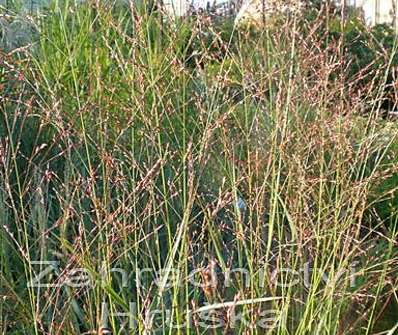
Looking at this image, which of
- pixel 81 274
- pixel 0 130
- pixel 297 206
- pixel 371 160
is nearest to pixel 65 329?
pixel 81 274

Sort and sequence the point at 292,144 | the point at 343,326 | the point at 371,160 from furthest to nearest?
the point at 371,160 → the point at 292,144 → the point at 343,326

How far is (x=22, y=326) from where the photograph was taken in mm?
1887

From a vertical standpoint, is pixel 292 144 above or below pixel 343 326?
above

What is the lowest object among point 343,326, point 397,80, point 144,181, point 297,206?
point 343,326

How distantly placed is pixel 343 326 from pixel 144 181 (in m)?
0.77

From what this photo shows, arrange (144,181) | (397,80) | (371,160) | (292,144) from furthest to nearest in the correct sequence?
(371,160), (292,144), (397,80), (144,181)

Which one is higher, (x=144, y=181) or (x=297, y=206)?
(x=144, y=181)

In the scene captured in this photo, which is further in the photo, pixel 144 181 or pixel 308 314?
pixel 308 314

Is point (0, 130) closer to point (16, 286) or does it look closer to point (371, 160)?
point (16, 286)

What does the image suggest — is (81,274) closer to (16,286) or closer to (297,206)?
(16,286)

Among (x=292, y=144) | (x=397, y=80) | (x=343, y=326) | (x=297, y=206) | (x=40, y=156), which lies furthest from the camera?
(x=40, y=156)

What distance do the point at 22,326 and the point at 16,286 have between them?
0.21 m

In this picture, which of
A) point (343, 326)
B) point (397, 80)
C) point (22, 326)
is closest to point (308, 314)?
point (343, 326)

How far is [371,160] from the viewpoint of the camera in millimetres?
3176
